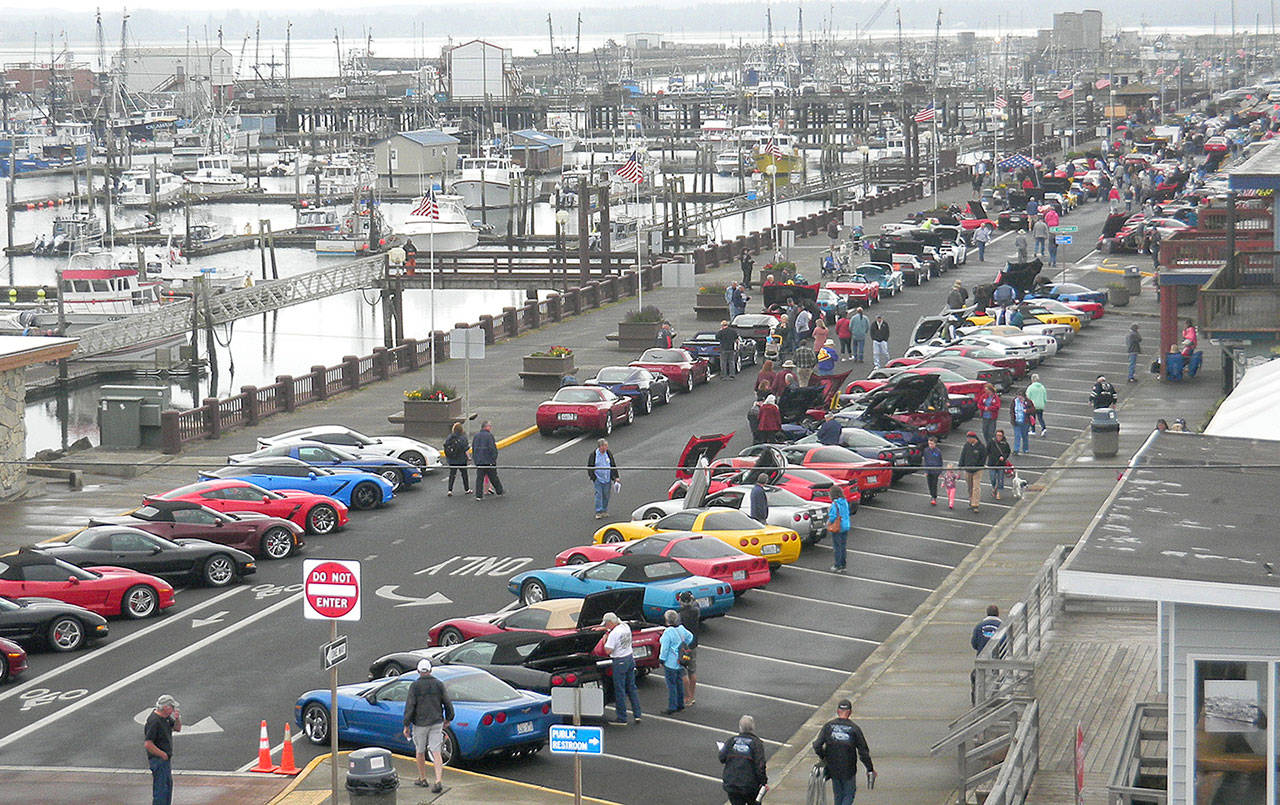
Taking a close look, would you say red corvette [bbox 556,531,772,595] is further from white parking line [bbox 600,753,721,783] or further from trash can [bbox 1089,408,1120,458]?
trash can [bbox 1089,408,1120,458]

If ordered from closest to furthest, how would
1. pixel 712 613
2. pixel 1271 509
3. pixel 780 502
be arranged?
pixel 1271 509, pixel 712 613, pixel 780 502

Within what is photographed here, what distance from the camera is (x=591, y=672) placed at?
2442 centimetres

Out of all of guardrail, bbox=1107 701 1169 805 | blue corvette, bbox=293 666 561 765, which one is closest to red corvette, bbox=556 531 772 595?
blue corvette, bbox=293 666 561 765

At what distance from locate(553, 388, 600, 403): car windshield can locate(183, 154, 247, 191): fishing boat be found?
130 metres

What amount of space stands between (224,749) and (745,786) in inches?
290

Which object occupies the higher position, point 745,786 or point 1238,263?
point 1238,263

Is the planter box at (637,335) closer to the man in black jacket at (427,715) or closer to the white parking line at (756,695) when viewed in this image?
the white parking line at (756,695)

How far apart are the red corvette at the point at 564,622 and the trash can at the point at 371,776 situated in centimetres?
598

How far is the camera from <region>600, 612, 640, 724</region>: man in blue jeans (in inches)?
939

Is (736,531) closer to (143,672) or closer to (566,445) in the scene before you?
(143,672)

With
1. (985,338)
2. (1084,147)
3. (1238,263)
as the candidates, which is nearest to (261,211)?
(1084,147)

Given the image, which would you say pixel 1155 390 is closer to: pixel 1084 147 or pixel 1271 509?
pixel 1271 509

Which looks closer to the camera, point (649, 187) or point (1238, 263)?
point (1238, 263)

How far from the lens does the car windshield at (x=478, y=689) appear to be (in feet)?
74.4
